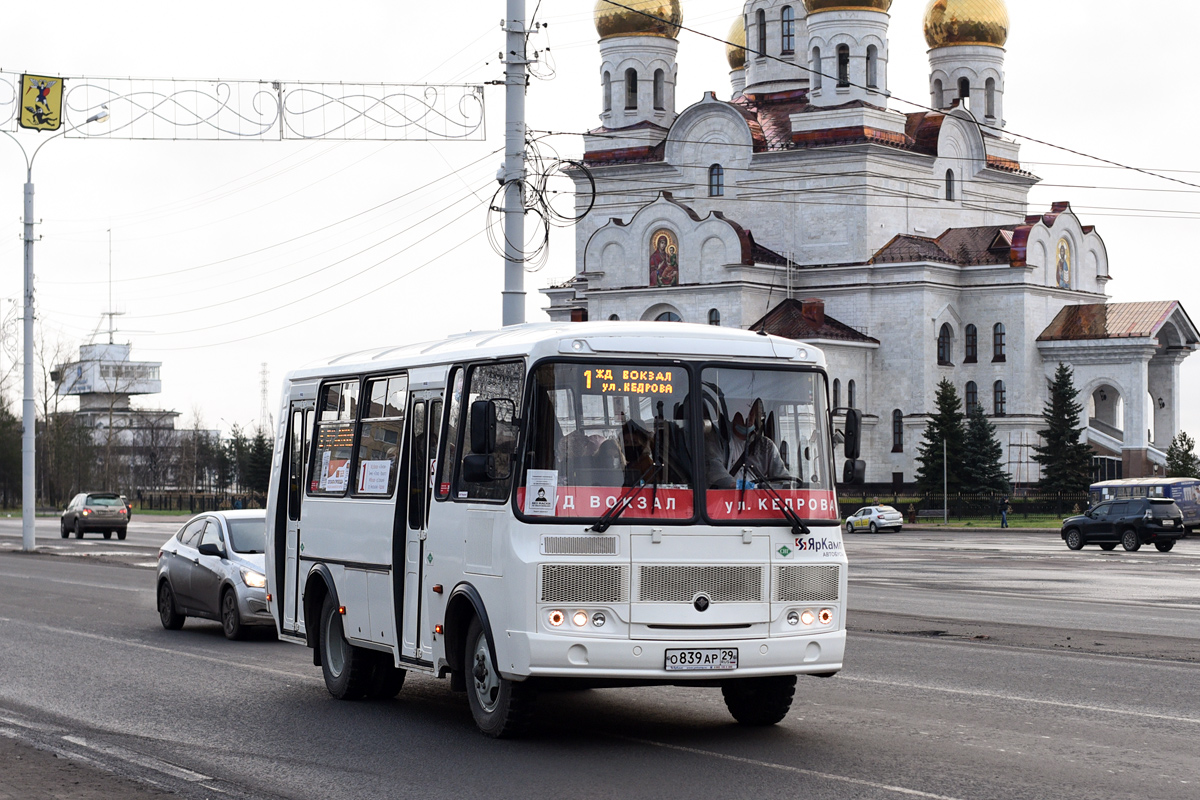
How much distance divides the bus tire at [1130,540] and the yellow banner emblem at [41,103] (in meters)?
28.2

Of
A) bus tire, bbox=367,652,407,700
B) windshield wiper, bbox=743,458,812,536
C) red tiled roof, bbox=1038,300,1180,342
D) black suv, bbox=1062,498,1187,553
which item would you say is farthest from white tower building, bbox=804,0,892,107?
windshield wiper, bbox=743,458,812,536

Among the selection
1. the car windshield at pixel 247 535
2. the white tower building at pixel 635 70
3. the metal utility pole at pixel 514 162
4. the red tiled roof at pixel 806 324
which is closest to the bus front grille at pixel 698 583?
the car windshield at pixel 247 535

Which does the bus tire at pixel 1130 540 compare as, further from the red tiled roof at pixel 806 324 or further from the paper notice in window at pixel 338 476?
the paper notice in window at pixel 338 476

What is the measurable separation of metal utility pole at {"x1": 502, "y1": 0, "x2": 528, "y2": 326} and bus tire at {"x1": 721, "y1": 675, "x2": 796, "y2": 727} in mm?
11693

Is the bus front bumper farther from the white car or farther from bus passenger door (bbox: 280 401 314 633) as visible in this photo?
the white car

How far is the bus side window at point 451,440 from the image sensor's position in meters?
11.6

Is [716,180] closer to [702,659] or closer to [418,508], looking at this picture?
[418,508]

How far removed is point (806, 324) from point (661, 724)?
66013 millimetres

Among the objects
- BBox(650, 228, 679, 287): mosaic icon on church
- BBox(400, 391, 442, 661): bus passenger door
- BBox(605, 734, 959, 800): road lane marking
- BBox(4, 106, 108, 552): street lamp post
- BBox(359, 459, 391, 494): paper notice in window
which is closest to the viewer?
BBox(605, 734, 959, 800): road lane marking

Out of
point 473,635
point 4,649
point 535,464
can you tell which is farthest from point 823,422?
point 4,649

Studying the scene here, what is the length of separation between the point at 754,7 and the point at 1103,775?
7911cm

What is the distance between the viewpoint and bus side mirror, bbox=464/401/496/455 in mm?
10469

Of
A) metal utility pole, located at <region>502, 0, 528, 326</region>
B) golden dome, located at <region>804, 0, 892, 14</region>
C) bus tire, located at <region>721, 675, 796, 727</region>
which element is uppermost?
golden dome, located at <region>804, 0, 892, 14</region>

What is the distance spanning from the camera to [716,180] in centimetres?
8350
